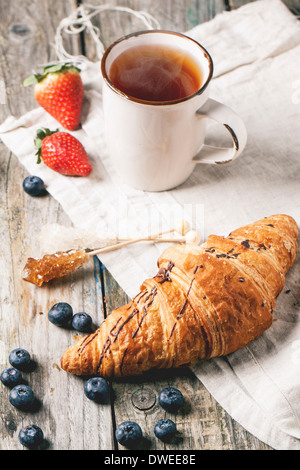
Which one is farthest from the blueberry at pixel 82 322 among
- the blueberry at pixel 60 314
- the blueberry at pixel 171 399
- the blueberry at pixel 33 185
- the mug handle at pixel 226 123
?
the mug handle at pixel 226 123

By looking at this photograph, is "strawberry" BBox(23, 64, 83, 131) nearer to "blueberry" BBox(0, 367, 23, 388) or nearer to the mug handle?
the mug handle

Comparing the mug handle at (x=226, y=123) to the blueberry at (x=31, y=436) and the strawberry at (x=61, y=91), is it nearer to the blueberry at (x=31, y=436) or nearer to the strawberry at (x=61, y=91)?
the strawberry at (x=61, y=91)

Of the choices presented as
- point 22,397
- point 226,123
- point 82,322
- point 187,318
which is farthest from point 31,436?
point 226,123

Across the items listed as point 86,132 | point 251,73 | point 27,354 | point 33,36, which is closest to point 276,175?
point 251,73

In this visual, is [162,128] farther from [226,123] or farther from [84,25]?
[84,25]

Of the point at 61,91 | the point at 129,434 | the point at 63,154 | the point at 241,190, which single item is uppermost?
the point at 61,91

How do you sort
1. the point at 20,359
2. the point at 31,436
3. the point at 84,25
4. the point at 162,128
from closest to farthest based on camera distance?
the point at 31,436 < the point at 20,359 < the point at 162,128 < the point at 84,25

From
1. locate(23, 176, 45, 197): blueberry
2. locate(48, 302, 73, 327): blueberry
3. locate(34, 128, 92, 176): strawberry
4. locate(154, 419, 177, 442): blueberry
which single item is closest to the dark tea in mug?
locate(34, 128, 92, 176): strawberry
